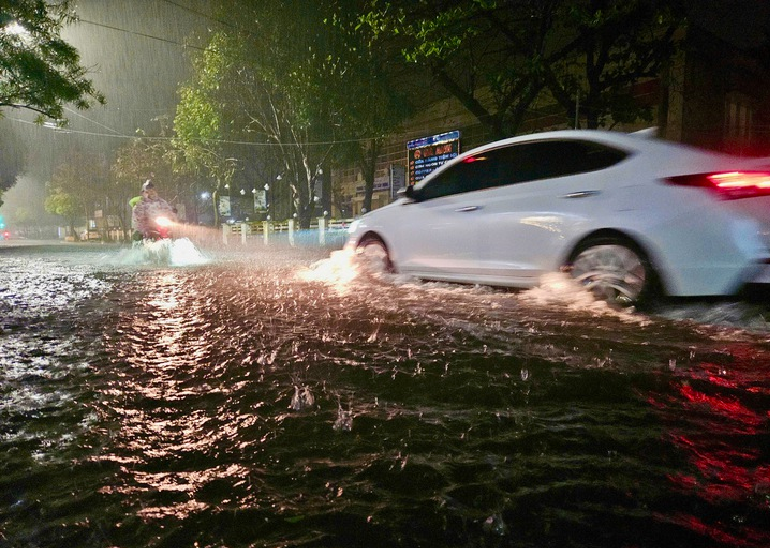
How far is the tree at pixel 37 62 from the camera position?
14.1 metres

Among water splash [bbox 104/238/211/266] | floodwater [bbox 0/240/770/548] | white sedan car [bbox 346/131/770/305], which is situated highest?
white sedan car [bbox 346/131/770/305]

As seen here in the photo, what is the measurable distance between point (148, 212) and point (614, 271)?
11846 mm

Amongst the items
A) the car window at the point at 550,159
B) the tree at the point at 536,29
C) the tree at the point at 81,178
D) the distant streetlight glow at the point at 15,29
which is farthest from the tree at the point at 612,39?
the tree at the point at 81,178

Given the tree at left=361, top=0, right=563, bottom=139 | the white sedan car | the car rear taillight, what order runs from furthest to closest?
the tree at left=361, top=0, right=563, bottom=139
the white sedan car
the car rear taillight

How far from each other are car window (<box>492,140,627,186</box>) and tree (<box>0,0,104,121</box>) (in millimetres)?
14169

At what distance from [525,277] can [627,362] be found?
246 centimetres

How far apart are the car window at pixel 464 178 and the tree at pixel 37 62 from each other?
1322cm

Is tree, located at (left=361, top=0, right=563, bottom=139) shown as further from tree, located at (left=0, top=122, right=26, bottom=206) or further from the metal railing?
tree, located at (left=0, top=122, right=26, bottom=206)

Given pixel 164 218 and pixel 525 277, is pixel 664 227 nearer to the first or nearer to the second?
pixel 525 277

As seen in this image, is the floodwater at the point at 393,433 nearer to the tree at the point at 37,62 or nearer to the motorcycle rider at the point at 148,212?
the motorcycle rider at the point at 148,212

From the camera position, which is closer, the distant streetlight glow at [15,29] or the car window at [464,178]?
the car window at [464,178]

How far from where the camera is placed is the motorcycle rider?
13.2 m

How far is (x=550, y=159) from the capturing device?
554cm

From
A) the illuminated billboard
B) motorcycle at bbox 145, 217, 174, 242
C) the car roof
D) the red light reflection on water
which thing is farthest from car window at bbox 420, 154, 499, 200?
the illuminated billboard
